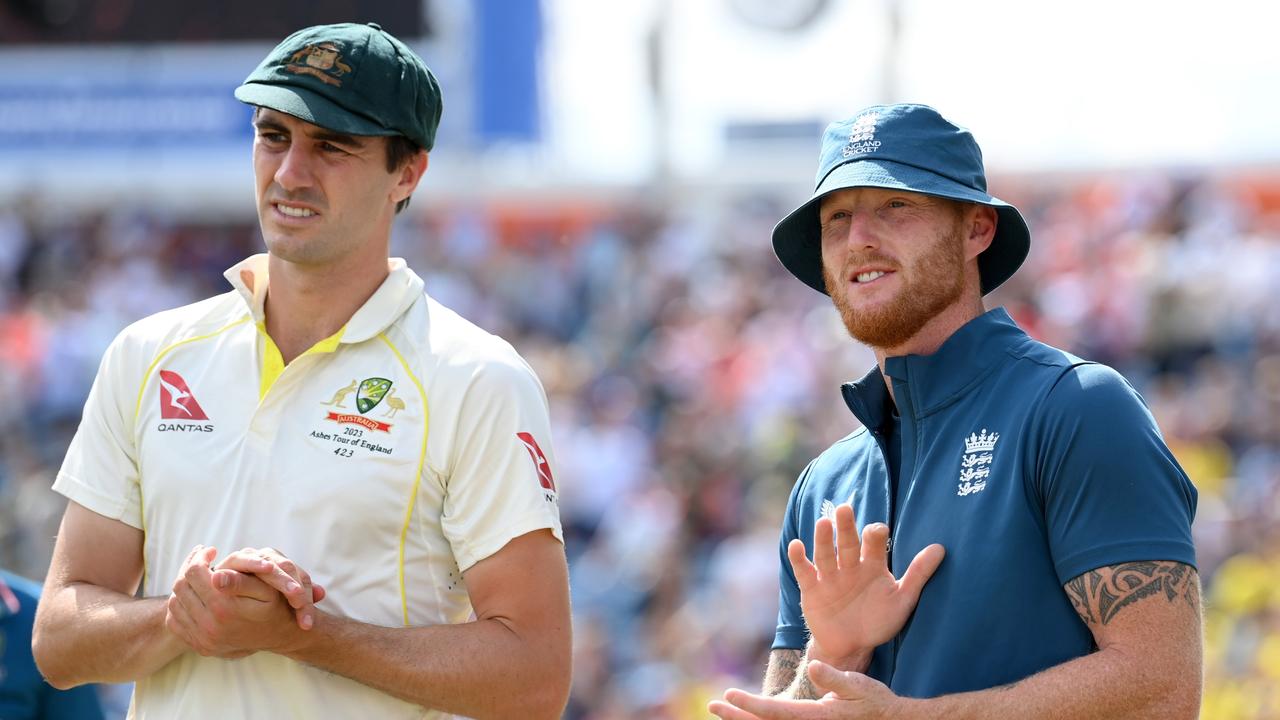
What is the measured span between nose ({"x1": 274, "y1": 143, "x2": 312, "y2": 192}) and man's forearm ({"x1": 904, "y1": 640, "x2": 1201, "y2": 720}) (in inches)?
59.6

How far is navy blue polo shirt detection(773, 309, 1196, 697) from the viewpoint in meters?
2.71

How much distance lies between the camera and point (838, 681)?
8.95 feet

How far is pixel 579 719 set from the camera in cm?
1054

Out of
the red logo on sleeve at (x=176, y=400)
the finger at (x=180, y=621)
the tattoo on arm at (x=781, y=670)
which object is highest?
the red logo on sleeve at (x=176, y=400)

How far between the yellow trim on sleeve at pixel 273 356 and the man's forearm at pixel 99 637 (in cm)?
44

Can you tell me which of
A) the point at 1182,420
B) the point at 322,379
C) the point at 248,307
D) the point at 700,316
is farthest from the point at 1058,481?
the point at 700,316

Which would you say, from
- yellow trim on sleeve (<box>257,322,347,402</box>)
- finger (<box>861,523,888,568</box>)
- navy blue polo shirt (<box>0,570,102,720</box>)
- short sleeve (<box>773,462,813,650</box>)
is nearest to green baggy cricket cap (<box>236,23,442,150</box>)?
yellow trim on sleeve (<box>257,322,347,402</box>)

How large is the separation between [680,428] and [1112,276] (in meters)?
3.71

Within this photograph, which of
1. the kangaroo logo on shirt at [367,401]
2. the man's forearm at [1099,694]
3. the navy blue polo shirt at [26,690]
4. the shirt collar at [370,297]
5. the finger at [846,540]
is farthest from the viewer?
the navy blue polo shirt at [26,690]

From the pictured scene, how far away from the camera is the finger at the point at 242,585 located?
2.79 metres

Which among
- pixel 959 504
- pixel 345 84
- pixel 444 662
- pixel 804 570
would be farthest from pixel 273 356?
pixel 959 504

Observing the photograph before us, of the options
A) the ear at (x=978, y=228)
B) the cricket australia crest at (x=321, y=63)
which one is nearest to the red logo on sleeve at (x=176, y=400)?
the cricket australia crest at (x=321, y=63)

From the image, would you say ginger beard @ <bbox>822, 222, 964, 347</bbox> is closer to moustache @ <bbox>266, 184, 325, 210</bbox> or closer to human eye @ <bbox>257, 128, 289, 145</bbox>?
moustache @ <bbox>266, 184, 325, 210</bbox>

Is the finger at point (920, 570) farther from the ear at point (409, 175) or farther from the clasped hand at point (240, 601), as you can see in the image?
the ear at point (409, 175)
